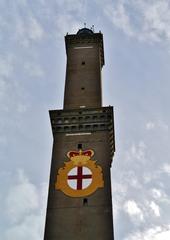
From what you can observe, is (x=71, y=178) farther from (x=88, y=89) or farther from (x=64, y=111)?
(x=88, y=89)

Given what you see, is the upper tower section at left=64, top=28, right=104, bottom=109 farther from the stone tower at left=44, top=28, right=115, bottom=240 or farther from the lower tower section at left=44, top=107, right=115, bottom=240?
the lower tower section at left=44, top=107, right=115, bottom=240

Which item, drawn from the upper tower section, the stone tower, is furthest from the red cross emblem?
the upper tower section

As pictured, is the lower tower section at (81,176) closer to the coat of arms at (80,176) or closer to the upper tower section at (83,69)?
the coat of arms at (80,176)

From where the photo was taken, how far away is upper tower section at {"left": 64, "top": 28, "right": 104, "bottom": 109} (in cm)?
5023

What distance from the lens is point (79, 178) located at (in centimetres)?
4150

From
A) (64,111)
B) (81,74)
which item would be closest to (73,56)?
(81,74)

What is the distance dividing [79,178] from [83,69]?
683 inches

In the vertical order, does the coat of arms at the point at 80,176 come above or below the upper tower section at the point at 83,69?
below

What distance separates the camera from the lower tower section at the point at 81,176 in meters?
38.0

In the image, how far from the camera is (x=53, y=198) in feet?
132

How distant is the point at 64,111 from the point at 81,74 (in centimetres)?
813

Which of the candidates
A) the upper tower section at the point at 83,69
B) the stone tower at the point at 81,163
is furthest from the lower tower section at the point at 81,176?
the upper tower section at the point at 83,69

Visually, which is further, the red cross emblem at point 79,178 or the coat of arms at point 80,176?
the red cross emblem at point 79,178

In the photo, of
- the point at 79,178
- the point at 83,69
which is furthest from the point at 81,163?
the point at 83,69
